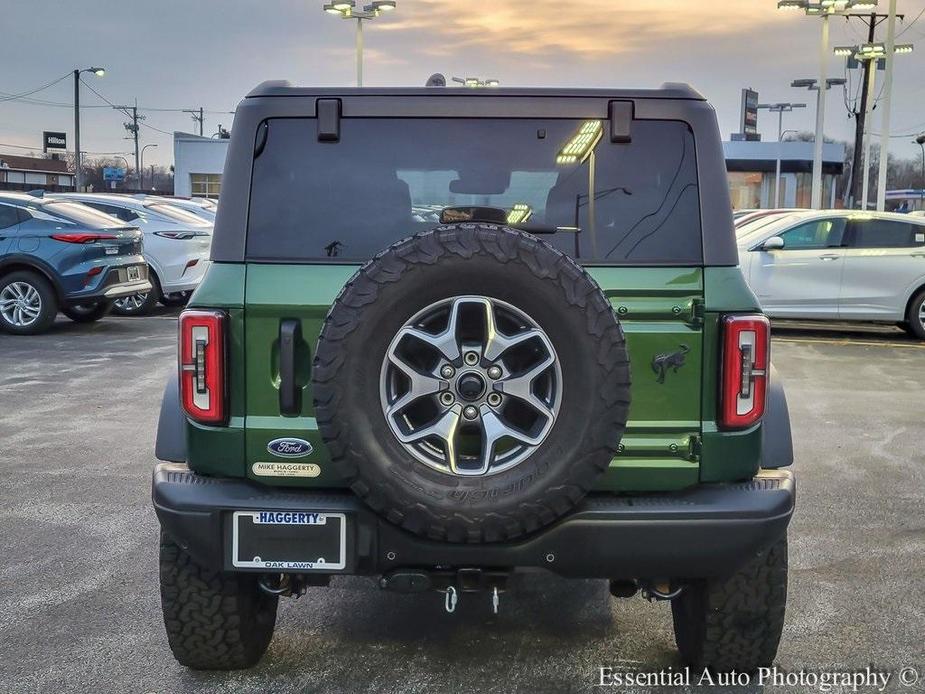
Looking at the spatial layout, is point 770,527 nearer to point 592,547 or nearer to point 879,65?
point 592,547

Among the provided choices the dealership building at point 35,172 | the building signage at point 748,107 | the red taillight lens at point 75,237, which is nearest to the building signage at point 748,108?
the building signage at point 748,107

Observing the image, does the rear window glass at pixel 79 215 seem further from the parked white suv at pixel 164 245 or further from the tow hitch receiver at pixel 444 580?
the tow hitch receiver at pixel 444 580

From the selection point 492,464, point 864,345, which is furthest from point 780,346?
point 492,464

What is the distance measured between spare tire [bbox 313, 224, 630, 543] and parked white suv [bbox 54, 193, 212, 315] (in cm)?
1272

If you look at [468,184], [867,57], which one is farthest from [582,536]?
[867,57]

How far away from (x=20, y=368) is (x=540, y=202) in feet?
28.5

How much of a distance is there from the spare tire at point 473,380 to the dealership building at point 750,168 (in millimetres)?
58743

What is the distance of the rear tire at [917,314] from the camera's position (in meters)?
13.6

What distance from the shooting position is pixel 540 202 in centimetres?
345

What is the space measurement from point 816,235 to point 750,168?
163 feet

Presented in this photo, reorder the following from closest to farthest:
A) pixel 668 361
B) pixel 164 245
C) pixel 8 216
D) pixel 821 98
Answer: pixel 668 361 < pixel 8 216 < pixel 164 245 < pixel 821 98

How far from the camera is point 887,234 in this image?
1365cm

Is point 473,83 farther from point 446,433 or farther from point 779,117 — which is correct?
point 779,117

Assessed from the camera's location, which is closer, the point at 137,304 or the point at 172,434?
the point at 172,434
